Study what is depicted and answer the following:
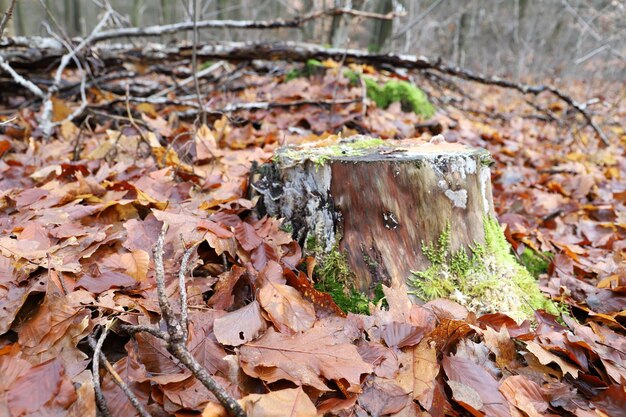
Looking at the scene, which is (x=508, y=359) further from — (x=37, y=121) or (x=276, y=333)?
(x=37, y=121)

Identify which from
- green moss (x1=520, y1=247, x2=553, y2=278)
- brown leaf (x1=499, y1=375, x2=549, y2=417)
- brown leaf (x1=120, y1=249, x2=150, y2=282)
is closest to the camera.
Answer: brown leaf (x1=499, y1=375, x2=549, y2=417)

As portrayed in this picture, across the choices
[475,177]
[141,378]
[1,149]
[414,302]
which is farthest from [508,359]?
[1,149]

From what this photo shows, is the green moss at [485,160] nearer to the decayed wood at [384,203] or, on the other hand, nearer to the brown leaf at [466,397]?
the decayed wood at [384,203]

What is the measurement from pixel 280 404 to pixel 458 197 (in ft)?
3.95

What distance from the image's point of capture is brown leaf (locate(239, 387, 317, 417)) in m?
1.18

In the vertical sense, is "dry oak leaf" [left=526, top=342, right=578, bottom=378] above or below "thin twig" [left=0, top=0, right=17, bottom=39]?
below

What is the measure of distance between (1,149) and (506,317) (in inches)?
130

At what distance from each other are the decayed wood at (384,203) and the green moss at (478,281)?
0.14 ft

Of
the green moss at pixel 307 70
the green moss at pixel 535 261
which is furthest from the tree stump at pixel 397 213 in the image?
the green moss at pixel 307 70

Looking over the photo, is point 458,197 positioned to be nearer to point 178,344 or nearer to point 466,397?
point 466,397

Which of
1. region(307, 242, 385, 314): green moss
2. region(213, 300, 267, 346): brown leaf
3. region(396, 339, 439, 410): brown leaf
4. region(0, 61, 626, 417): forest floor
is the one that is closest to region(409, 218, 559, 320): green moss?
region(0, 61, 626, 417): forest floor

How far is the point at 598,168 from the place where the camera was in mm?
4828

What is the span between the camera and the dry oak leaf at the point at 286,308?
1.54m

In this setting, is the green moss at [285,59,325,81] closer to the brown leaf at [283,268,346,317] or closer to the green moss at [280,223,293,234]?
the green moss at [280,223,293,234]
